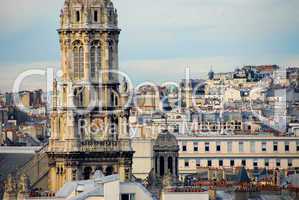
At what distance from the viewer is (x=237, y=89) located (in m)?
191

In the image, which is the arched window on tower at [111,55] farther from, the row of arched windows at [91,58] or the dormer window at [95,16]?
the dormer window at [95,16]

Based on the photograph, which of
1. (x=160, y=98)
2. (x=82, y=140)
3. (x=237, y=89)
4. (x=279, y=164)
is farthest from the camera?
(x=237, y=89)

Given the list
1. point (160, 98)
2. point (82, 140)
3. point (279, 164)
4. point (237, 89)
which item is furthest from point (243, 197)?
point (237, 89)

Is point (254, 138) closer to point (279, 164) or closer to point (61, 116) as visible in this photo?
point (279, 164)

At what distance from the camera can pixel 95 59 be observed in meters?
87.8

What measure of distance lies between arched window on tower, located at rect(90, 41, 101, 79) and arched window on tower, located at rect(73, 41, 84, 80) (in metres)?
0.35

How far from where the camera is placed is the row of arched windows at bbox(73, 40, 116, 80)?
87812 millimetres

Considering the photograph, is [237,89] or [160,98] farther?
[237,89]

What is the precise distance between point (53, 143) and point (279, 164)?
3801cm

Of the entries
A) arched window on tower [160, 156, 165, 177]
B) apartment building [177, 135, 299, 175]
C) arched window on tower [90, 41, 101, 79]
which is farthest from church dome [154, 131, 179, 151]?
apartment building [177, 135, 299, 175]

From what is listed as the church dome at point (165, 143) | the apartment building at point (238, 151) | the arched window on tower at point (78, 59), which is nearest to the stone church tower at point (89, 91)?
the arched window on tower at point (78, 59)

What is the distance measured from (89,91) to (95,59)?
44.8 inches

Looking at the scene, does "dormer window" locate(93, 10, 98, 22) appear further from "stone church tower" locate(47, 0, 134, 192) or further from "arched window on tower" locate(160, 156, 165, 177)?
"arched window on tower" locate(160, 156, 165, 177)

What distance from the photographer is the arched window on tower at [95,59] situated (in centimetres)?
8788
